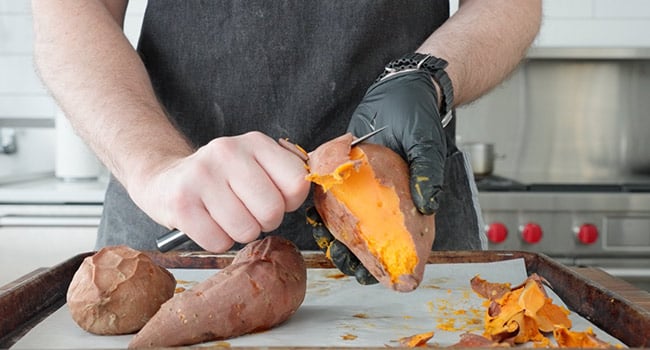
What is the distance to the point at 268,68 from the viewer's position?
1480 millimetres

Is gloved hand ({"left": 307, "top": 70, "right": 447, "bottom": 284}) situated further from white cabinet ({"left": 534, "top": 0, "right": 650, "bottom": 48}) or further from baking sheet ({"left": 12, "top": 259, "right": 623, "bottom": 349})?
white cabinet ({"left": 534, "top": 0, "right": 650, "bottom": 48})

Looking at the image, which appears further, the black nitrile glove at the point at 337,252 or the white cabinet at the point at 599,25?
the white cabinet at the point at 599,25

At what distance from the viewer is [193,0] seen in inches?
59.1

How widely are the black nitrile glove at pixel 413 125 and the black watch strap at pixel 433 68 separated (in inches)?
0.8

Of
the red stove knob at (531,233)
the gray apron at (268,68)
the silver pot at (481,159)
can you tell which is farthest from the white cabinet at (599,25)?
the gray apron at (268,68)

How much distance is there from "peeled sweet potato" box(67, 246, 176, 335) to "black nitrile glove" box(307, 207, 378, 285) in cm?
23

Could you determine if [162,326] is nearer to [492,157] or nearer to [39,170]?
[492,157]

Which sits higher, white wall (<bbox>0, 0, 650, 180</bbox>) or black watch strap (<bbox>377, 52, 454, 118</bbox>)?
black watch strap (<bbox>377, 52, 454, 118</bbox>)

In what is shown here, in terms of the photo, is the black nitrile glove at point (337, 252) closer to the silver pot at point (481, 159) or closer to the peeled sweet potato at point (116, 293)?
the peeled sweet potato at point (116, 293)

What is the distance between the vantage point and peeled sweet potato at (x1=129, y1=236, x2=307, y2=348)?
1.00 m

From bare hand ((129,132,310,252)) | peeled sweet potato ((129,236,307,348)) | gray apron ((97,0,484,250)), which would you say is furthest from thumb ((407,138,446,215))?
gray apron ((97,0,484,250))

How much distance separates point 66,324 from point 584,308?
0.70 metres

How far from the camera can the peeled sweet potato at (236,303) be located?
997 mm

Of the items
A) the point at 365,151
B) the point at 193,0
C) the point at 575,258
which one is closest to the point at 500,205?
the point at 575,258
